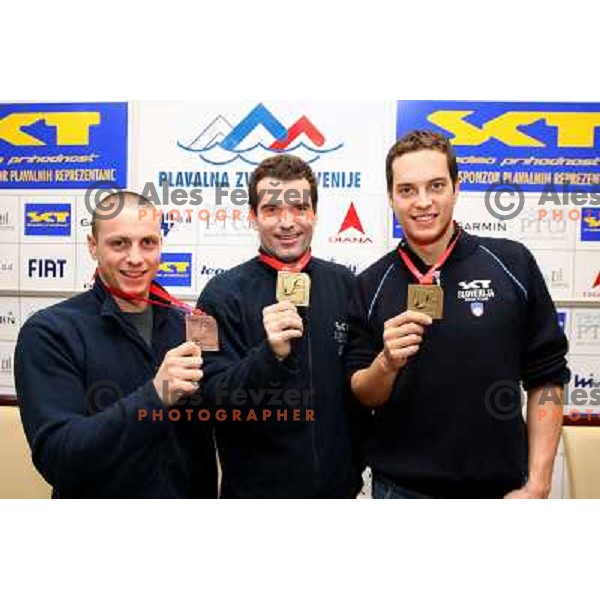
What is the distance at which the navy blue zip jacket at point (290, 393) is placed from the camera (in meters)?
1.50

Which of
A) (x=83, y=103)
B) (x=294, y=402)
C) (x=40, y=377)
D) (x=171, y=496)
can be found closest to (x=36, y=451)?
(x=40, y=377)

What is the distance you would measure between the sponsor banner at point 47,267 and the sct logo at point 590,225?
→ 1.42 m

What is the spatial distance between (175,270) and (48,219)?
39cm

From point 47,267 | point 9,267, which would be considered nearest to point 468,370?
point 47,267

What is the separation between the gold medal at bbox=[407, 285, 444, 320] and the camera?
1.43m

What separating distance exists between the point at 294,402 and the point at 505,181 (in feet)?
2.78

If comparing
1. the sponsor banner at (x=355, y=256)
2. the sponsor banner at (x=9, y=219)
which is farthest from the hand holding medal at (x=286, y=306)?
the sponsor banner at (x=9, y=219)

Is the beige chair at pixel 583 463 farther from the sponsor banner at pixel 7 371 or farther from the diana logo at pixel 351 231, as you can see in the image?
the sponsor banner at pixel 7 371

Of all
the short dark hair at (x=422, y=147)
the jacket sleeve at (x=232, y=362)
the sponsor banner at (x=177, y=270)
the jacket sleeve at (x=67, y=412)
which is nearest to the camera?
the jacket sleeve at (x=67, y=412)

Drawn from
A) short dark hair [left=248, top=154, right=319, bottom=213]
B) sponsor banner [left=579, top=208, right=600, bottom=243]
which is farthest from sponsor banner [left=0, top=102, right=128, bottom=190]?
sponsor banner [left=579, top=208, right=600, bottom=243]

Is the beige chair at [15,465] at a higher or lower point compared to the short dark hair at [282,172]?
lower

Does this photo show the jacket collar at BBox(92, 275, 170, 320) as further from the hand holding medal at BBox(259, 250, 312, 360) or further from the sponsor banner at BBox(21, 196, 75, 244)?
the sponsor banner at BBox(21, 196, 75, 244)

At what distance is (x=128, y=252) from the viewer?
149cm

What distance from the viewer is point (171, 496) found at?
1.51 metres
